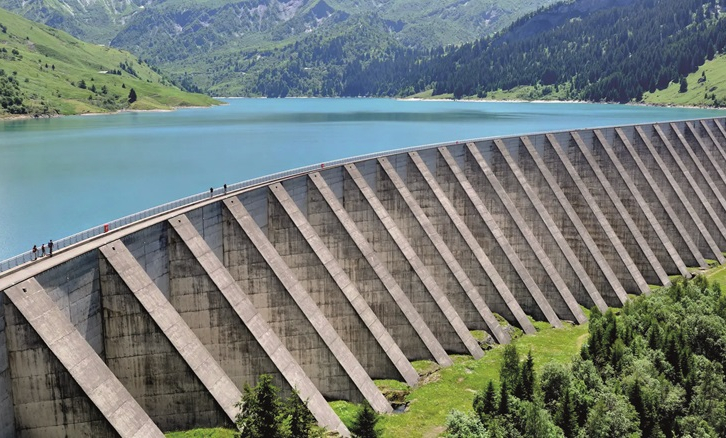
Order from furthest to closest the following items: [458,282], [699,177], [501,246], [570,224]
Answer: [699,177] → [570,224] → [501,246] → [458,282]

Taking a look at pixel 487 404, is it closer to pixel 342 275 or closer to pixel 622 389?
pixel 622 389

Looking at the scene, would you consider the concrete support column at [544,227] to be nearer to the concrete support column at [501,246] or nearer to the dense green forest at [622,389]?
the concrete support column at [501,246]

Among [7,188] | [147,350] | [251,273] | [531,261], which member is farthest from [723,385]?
[7,188]

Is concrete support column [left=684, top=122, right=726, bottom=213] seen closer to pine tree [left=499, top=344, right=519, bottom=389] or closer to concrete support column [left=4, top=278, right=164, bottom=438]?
pine tree [left=499, top=344, right=519, bottom=389]

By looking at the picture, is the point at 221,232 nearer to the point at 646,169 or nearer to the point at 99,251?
the point at 99,251

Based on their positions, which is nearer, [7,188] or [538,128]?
[7,188]

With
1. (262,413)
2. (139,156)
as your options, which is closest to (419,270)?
(262,413)

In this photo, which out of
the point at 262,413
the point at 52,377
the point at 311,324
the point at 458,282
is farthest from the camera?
the point at 458,282
